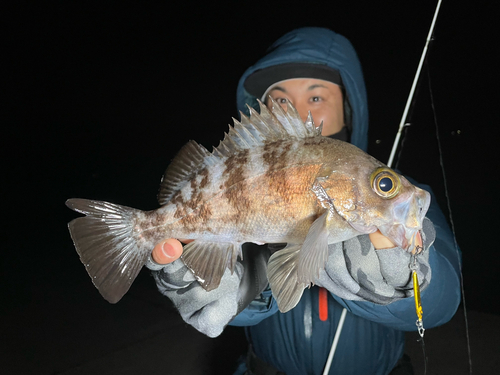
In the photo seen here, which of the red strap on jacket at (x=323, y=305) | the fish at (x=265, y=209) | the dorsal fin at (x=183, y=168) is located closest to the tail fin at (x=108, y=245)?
the fish at (x=265, y=209)

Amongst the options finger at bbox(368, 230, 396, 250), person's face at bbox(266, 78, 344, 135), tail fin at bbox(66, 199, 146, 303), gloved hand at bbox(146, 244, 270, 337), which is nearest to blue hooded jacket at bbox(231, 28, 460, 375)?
person's face at bbox(266, 78, 344, 135)

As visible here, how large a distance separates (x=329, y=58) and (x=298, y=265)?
4.14 ft

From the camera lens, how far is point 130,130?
352 inches

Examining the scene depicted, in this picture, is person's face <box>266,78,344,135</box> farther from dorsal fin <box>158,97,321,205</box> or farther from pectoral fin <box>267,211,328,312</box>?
pectoral fin <box>267,211,328,312</box>

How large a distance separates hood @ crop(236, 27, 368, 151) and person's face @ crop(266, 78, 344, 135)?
0.10 metres

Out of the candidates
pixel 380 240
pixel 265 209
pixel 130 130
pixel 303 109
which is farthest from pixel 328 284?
pixel 130 130

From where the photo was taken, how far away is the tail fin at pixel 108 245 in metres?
0.91

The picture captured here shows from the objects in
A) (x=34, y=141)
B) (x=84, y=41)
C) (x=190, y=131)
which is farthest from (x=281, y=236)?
(x=84, y=41)

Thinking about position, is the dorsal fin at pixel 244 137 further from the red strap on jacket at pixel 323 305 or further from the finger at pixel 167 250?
the red strap on jacket at pixel 323 305

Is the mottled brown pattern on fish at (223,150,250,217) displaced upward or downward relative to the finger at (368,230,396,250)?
upward

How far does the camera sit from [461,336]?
2977 mm

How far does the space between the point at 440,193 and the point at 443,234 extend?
4.04m

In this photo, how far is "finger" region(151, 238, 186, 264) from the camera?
95 cm

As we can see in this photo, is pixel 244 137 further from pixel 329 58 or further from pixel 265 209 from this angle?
pixel 329 58
